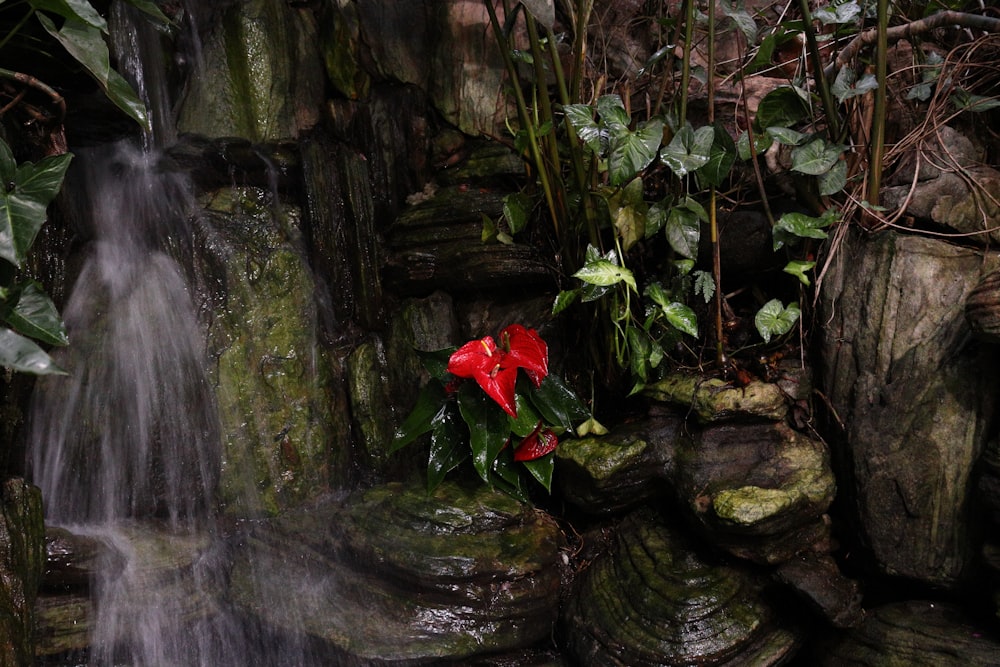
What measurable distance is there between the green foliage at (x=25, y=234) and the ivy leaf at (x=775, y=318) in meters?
2.33

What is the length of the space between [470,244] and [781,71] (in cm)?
170

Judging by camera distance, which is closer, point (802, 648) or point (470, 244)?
point (802, 648)

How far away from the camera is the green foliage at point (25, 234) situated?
190 cm

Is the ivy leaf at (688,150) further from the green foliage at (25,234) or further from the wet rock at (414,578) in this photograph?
the green foliage at (25,234)

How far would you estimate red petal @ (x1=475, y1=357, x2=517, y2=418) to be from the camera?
2656 mm

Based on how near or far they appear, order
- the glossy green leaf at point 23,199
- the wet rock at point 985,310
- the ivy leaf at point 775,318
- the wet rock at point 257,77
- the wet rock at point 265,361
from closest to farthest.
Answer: the glossy green leaf at point 23,199
the wet rock at point 985,310
the ivy leaf at point 775,318
the wet rock at point 265,361
the wet rock at point 257,77

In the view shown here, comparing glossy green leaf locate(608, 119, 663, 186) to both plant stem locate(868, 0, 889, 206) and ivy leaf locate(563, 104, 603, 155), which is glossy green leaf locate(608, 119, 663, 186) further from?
plant stem locate(868, 0, 889, 206)

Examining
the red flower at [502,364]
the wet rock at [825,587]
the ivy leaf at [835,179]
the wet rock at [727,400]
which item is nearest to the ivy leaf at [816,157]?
the ivy leaf at [835,179]

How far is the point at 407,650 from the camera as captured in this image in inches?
98.6

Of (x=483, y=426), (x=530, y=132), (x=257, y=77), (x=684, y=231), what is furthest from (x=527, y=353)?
(x=257, y=77)

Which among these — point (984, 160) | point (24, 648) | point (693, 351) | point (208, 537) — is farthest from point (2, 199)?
point (984, 160)

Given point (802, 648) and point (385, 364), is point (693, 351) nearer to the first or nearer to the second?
point (802, 648)

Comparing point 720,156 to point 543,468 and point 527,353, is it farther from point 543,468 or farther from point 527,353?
point 543,468

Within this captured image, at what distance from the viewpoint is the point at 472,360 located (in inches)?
107
